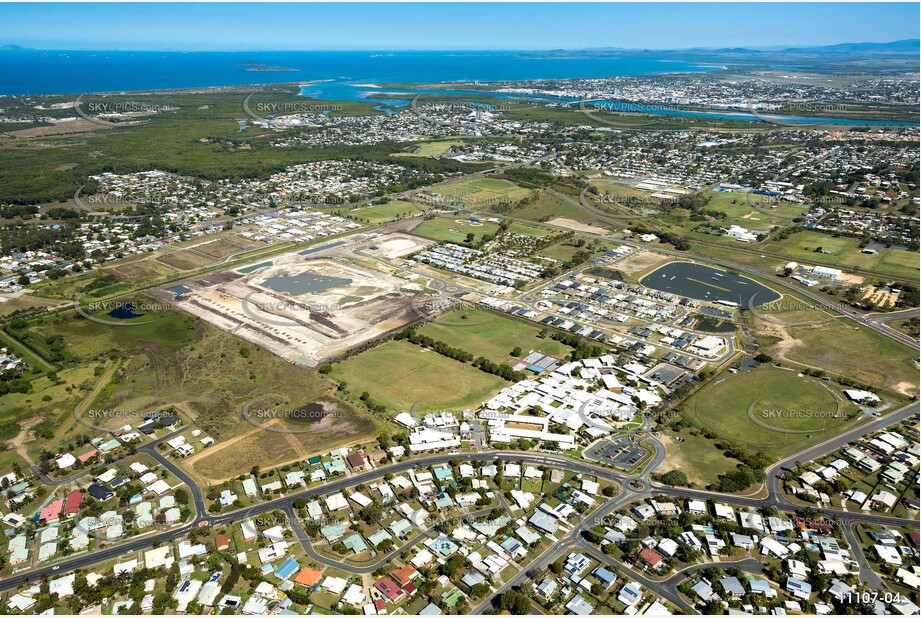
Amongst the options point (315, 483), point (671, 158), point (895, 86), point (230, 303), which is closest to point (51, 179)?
point (230, 303)

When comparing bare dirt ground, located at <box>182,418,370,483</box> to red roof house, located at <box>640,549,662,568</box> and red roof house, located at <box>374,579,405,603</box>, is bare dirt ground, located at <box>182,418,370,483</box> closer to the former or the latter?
red roof house, located at <box>374,579,405,603</box>

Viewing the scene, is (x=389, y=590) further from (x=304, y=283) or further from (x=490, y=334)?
(x=304, y=283)

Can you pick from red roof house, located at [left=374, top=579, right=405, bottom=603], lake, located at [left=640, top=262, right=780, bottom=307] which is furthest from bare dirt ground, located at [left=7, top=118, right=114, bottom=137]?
red roof house, located at [left=374, top=579, right=405, bottom=603]

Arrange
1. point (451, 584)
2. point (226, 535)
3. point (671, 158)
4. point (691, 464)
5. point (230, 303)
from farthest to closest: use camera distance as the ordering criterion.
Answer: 1. point (671, 158)
2. point (230, 303)
3. point (691, 464)
4. point (226, 535)
5. point (451, 584)

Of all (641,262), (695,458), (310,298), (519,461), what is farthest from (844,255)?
(310,298)

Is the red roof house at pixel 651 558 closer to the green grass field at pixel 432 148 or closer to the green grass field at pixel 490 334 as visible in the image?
the green grass field at pixel 490 334

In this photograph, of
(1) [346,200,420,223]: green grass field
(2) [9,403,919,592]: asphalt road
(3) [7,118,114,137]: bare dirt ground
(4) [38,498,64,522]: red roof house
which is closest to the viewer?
(2) [9,403,919,592]: asphalt road

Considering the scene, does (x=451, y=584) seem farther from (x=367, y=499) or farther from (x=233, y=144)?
(x=233, y=144)
